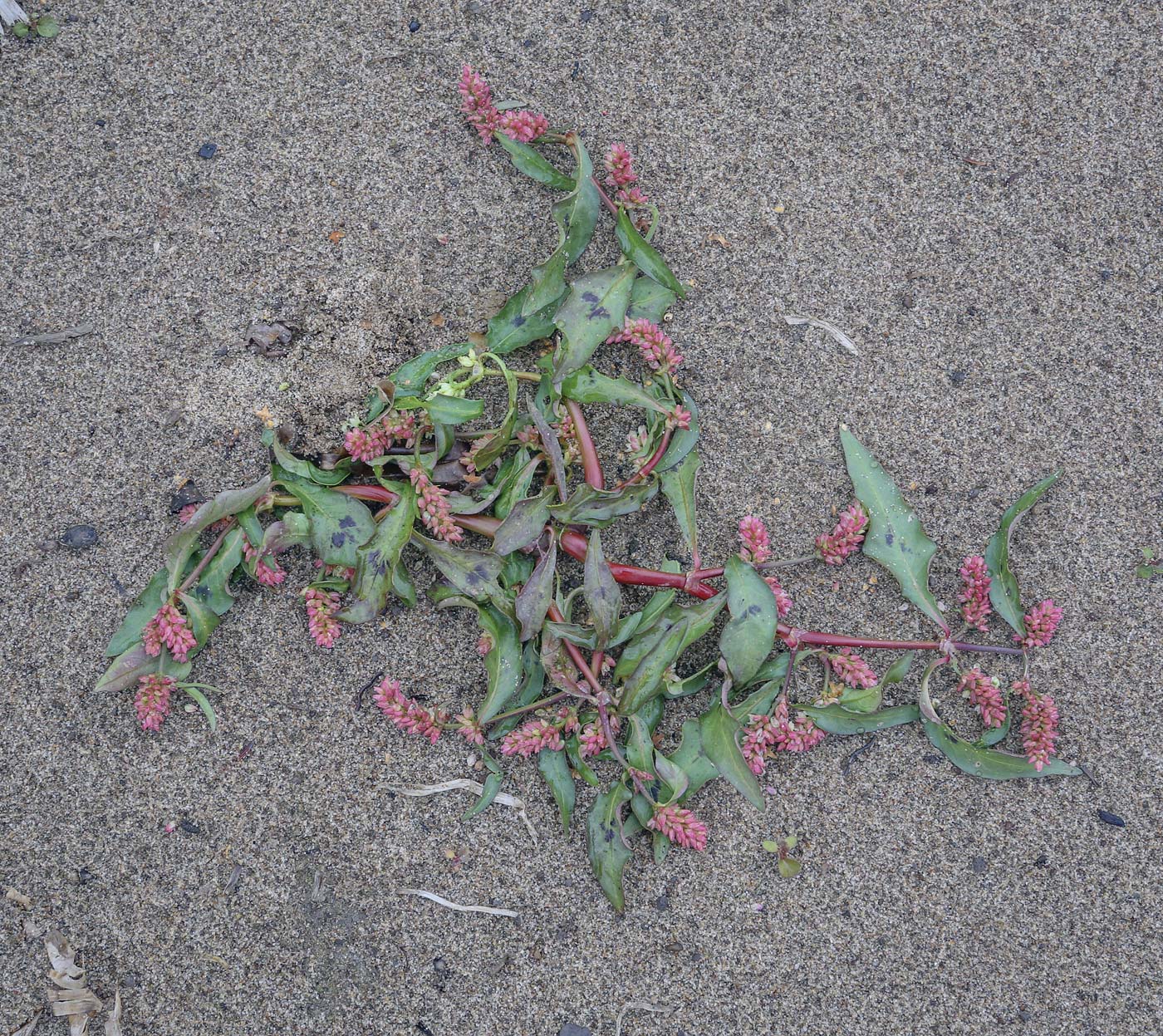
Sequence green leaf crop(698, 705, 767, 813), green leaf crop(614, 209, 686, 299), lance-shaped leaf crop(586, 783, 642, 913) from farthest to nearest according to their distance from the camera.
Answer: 1. green leaf crop(614, 209, 686, 299)
2. lance-shaped leaf crop(586, 783, 642, 913)
3. green leaf crop(698, 705, 767, 813)

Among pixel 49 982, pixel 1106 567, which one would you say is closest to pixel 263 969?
pixel 49 982

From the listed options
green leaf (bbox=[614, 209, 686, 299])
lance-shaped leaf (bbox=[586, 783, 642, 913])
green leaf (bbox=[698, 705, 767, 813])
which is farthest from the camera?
green leaf (bbox=[614, 209, 686, 299])

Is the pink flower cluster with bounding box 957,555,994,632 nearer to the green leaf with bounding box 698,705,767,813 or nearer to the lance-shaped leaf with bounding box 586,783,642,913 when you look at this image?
the green leaf with bounding box 698,705,767,813

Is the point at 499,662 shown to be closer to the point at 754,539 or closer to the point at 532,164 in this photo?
the point at 754,539

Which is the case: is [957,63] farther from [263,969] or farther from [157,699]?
[263,969]

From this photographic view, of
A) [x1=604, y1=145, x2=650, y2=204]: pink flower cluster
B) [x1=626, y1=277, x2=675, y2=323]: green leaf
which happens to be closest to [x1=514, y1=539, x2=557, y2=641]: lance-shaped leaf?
[x1=626, y1=277, x2=675, y2=323]: green leaf

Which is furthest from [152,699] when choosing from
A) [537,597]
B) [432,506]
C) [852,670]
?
[852,670]
